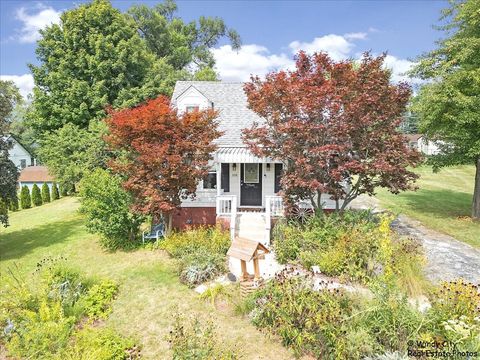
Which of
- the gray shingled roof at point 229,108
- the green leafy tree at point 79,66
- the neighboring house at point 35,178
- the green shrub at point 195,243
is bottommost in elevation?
the green shrub at point 195,243

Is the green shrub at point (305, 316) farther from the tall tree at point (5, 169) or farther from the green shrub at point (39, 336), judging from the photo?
the tall tree at point (5, 169)

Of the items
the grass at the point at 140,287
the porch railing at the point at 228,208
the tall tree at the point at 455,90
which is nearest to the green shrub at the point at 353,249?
the porch railing at the point at 228,208

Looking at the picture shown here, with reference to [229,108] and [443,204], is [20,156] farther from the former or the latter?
[443,204]

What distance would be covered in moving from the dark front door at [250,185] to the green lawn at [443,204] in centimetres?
934

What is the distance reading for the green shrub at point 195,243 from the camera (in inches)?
498

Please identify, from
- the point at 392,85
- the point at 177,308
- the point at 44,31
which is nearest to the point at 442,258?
the point at 392,85

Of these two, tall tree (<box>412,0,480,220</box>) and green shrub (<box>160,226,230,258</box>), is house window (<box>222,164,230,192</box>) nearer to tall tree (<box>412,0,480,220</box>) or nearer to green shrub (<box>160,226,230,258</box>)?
green shrub (<box>160,226,230,258</box>)

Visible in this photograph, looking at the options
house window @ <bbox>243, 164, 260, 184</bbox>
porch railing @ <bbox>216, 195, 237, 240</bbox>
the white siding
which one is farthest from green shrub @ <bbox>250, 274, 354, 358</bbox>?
the white siding

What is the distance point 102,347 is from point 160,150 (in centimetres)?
787

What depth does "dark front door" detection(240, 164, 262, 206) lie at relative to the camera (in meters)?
18.1

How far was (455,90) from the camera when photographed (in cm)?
1576

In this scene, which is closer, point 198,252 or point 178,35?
point 198,252

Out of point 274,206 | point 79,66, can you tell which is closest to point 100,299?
point 274,206

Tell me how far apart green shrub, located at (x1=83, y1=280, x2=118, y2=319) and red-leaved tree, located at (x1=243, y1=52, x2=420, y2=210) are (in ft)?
25.4
